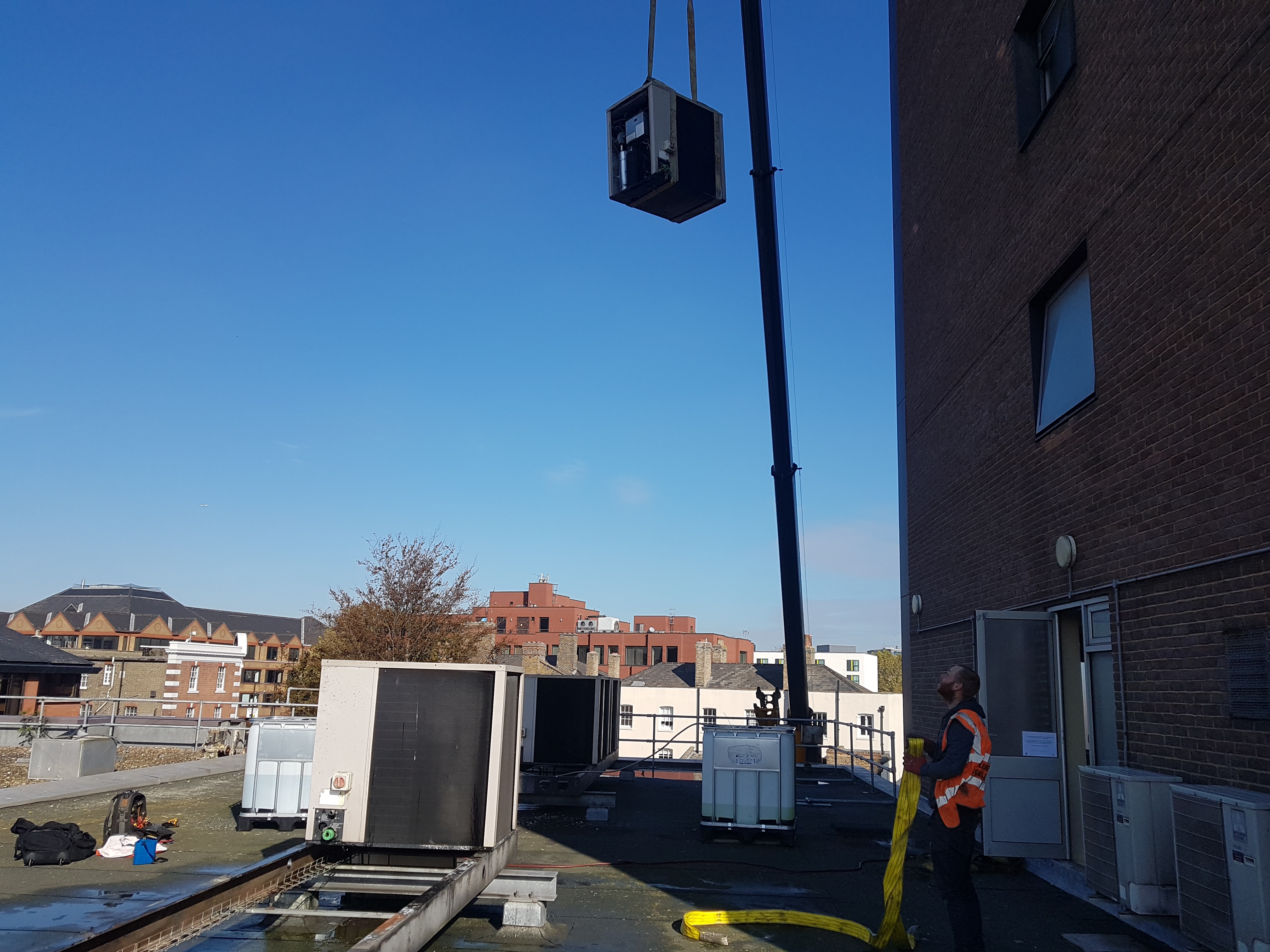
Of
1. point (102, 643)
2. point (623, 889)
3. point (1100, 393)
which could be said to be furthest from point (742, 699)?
point (102, 643)

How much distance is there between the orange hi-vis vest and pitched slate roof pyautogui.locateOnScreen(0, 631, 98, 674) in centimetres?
4311

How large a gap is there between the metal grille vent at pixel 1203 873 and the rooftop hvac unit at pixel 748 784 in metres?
5.36

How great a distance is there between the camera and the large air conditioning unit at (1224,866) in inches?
221

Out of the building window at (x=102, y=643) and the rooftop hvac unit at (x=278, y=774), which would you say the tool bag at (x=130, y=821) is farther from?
the building window at (x=102, y=643)

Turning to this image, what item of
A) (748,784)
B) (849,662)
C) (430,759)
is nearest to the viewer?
(430,759)

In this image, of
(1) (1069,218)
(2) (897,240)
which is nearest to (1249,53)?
(1) (1069,218)

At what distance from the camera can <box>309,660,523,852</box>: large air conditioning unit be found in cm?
690

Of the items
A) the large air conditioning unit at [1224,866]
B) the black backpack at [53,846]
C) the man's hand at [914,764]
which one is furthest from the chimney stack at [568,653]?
the large air conditioning unit at [1224,866]

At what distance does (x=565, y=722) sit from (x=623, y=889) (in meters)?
6.30

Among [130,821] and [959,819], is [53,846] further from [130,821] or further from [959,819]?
[959,819]

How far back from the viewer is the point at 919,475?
15469 millimetres

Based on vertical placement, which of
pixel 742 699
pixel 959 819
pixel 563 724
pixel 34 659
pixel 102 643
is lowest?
pixel 959 819

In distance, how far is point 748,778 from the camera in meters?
11.6

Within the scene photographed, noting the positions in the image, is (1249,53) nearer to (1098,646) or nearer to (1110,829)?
(1098,646)
